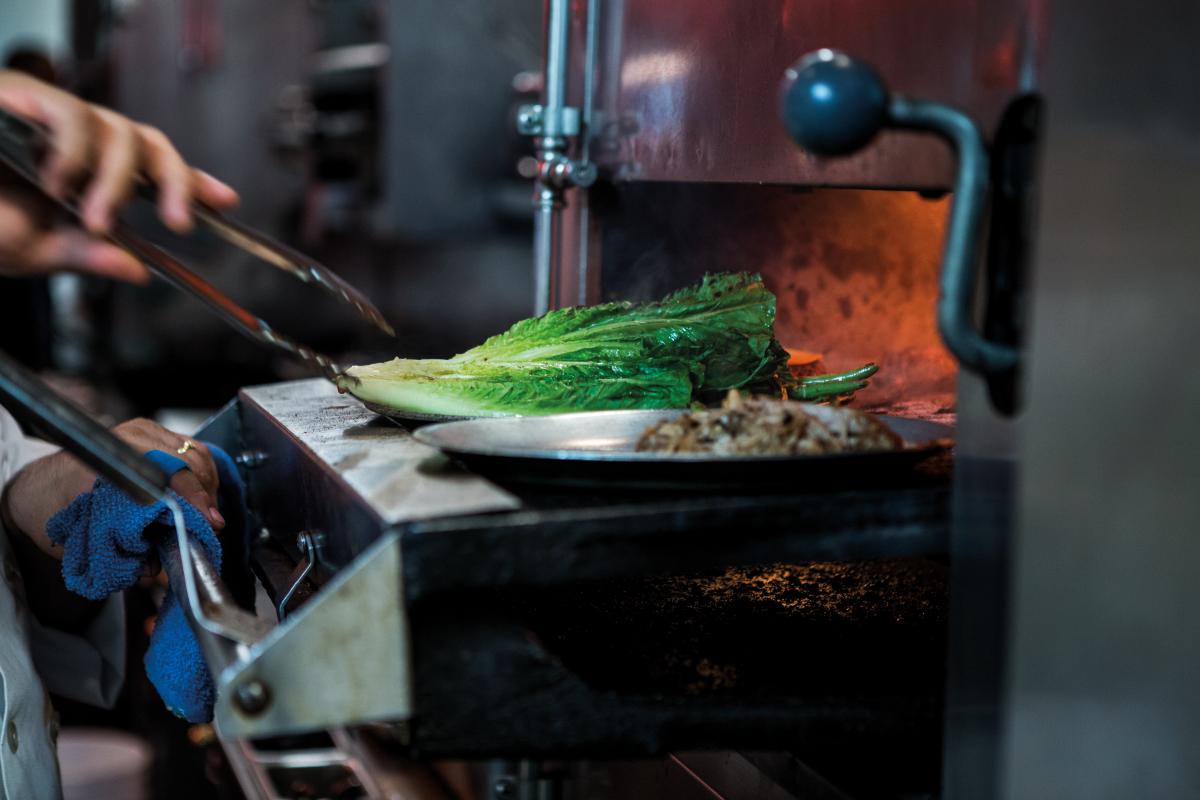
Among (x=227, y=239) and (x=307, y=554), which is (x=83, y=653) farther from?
(x=227, y=239)

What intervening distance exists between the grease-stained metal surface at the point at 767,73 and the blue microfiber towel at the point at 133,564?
2.33 ft

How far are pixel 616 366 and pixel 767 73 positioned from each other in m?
0.36

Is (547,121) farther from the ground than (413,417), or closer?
farther from the ground

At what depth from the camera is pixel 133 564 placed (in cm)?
114

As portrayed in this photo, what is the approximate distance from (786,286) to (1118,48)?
0.92 m

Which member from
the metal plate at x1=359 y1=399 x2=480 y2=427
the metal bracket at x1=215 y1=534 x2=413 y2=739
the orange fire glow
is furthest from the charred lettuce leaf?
the metal bracket at x1=215 y1=534 x2=413 y2=739

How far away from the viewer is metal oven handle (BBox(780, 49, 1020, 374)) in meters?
0.80

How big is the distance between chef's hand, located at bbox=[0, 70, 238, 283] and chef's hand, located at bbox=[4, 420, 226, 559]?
33 centimetres

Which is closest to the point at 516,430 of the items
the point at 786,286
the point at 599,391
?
the point at 599,391

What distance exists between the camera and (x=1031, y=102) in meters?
0.86

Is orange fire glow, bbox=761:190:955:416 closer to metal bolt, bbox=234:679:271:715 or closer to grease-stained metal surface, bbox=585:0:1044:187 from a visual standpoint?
grease-stained metal surface, bbox=585:0:1044:187

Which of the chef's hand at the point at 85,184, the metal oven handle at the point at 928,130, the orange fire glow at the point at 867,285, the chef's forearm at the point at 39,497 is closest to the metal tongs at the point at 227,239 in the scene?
the chef's hand at the point at 85,184

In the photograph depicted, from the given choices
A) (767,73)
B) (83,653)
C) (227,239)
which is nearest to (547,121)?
(767,73)

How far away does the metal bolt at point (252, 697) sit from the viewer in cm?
80
